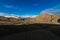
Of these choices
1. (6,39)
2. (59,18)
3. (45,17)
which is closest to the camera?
(6,39)

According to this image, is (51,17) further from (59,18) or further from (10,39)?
(10,39)

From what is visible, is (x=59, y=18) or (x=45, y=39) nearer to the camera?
(x=45, y=39)

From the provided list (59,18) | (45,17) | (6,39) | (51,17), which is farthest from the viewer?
(45,17)

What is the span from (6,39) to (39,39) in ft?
10.4

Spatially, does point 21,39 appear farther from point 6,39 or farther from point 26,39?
point 6,39

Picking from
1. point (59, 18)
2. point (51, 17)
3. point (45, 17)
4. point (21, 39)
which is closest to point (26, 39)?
point (21, 39)

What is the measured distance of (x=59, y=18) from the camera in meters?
89.3

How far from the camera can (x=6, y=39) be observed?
1225cm

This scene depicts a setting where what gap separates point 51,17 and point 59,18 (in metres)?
11.6

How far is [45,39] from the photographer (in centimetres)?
1281

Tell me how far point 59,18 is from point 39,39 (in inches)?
3115

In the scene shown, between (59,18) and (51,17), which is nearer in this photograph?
(59,18)

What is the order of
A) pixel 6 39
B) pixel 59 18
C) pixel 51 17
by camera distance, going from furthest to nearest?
pixel 51 17
pixel 59 18
pixel 6 39

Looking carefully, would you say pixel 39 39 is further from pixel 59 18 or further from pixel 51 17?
pixel 51 17
